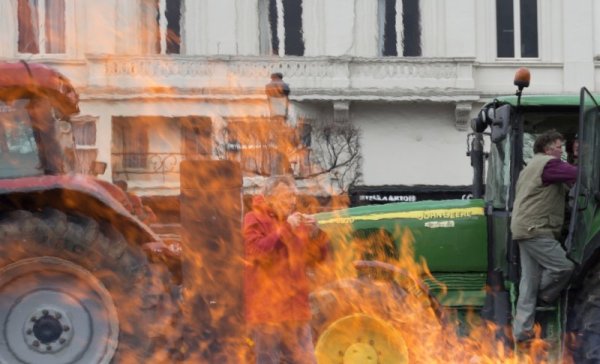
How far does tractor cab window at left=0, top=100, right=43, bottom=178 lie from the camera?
7.60m

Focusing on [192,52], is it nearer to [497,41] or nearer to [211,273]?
[497,41]

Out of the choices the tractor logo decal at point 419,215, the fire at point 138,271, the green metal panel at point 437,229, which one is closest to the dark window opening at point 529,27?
the green metal panel at point 437,229

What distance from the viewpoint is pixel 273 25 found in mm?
28203

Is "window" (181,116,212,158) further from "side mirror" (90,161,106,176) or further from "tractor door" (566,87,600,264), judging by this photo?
"tractor door" (566,87,600,264)

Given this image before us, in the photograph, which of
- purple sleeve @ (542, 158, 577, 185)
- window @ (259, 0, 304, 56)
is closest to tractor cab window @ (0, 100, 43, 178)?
purple sleeve @ (542, 158, 577, 185)

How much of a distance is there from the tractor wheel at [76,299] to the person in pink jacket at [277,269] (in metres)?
0.77

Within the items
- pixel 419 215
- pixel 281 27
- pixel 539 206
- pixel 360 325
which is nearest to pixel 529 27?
pixel 281 27

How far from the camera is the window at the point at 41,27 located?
91.0ft

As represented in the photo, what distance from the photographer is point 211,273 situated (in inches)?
287

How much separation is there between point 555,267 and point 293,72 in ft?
62.1

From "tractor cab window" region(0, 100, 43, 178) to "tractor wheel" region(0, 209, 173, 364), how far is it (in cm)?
49

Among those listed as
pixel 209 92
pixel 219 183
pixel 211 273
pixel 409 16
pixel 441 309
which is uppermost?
pixel 409 16

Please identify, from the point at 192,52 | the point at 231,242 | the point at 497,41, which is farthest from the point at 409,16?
the point at 231,242

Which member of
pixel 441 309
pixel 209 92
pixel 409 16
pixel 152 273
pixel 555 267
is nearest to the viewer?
pixel 152 273
